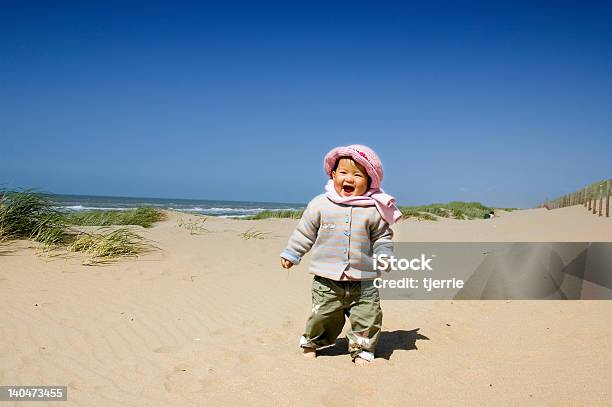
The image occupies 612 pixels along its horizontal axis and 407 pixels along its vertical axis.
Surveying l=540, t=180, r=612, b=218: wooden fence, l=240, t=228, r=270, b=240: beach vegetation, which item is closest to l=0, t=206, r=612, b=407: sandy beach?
l=240, t=228, r=270, b=240: beach vegetation

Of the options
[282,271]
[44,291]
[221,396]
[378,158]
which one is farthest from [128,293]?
[378,158]

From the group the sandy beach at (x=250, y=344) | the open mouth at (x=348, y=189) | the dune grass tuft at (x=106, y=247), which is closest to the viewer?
the sandy beach at (x=250, y=344)

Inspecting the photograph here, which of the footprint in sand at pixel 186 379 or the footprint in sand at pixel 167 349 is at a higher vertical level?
the footprint in sand at pixel 186 379

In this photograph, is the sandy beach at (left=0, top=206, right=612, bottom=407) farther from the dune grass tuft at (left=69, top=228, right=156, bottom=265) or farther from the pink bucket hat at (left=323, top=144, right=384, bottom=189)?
the pink bucket hat at (left=323, top=144, right=384, bottom=189)

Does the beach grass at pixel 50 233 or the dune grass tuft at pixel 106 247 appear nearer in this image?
the dune grass tuft at pixel 106 247

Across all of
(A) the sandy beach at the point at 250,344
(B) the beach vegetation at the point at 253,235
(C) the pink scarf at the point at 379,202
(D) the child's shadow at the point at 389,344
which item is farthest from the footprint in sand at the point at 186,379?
(B) the beach vegetation at the point at 253,235

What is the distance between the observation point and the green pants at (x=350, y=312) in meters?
3.24

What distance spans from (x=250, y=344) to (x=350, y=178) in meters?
1.53

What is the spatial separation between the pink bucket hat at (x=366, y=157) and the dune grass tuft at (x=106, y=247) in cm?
409

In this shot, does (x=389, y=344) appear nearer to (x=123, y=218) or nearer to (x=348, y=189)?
(x=348, y=189)

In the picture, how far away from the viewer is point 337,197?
3338 millimetres

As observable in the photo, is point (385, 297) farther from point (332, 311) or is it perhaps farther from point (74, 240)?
point (74, 240)

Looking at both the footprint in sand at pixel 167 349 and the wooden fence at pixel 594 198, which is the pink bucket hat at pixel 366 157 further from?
the wooden fence at pixel 594 198

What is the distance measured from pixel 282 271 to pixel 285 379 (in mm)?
3591
